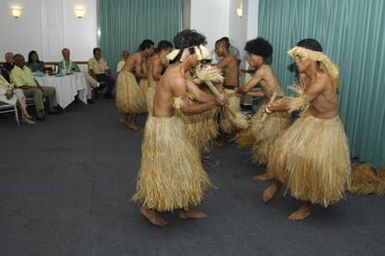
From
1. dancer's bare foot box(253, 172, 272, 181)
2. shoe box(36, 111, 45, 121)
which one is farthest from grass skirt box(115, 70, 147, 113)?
dancer's bare foot box(253, 172, 272, 181)

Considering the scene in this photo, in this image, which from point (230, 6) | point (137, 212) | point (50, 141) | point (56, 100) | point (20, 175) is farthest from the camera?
point (230, 6)

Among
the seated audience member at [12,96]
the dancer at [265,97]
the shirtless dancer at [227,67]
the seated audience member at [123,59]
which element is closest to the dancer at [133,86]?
the shirtless dancer at [227,67]

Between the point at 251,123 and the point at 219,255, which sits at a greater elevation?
the point at 251,123

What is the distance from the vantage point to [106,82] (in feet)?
29.0

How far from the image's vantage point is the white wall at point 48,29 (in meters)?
8.56

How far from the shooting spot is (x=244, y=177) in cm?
373

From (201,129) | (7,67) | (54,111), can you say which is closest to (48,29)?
(7,67)

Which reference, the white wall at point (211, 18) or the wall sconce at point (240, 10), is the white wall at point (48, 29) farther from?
the wall sconce at point (240, 10)

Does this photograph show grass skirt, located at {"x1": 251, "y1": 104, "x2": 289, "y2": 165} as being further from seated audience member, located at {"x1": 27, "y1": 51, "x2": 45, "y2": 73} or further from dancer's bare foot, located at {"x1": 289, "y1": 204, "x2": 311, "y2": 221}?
seated audience member, located at {"x1": 27, "y1": 51, "x2": 45, "y2": 73}

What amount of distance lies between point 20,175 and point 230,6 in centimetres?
619

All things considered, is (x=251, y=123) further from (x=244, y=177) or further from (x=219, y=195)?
(x=219, y=195)

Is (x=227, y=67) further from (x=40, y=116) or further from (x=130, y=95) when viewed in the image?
(x=40, y=116)

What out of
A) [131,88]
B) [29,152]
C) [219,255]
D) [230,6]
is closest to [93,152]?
[29,152]

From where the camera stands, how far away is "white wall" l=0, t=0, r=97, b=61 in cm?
856
